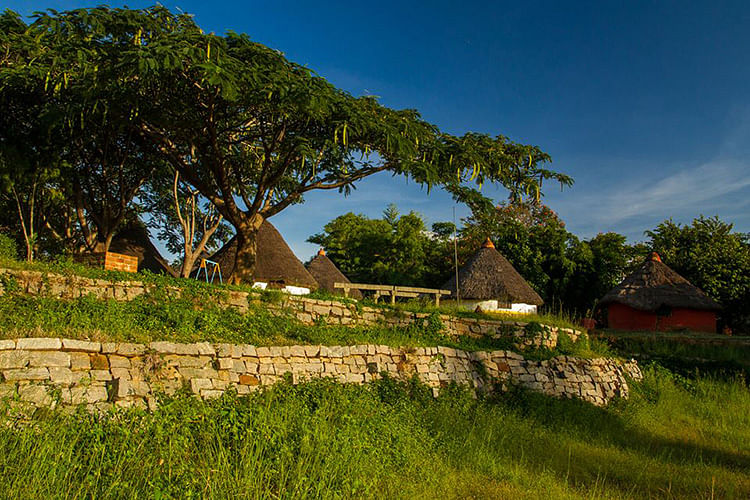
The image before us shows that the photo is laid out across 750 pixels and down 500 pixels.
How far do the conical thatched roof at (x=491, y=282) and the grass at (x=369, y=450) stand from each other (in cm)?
1184

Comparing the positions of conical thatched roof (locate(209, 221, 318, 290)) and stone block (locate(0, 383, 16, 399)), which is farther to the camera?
conical thatched roof (locate(209, 221, 318, 290))

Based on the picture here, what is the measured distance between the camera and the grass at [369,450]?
4.36 metres

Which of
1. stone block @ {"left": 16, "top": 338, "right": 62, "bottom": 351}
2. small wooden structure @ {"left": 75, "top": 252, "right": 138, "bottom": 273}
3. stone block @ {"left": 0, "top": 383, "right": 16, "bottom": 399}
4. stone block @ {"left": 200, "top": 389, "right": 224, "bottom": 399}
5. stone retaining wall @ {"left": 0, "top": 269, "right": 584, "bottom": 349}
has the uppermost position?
small wooden structure @ {"left": 75, "top": 252, "right": 138, "bottom": 273}

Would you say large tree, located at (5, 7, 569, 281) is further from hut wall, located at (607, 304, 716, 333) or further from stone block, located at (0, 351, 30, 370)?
hut wall, located at (607, 304, 716, 333)

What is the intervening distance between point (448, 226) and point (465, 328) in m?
24.5

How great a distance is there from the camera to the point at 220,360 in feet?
23.2

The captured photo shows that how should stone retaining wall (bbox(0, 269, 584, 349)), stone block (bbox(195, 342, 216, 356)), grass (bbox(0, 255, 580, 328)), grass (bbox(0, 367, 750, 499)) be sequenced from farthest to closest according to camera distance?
1. grass (bbox(0, 255, 580, 328))
2. stone retaining wall (bbox(0, 269, 584, 349))
3. stone block (bbox(195, 342, 216, 356))
4. grass (bbox(0, 367, 750, 499))

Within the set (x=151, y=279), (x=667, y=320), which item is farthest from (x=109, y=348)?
(x=667, y=320)

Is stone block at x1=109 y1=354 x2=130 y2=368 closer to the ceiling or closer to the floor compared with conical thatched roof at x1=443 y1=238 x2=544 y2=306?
closer to the floor

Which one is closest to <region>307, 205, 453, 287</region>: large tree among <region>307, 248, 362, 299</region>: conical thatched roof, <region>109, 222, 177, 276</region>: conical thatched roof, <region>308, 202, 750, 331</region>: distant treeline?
<region>308, 202, 750, 331</region>: distant treeline

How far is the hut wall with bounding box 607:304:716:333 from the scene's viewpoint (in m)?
21.9

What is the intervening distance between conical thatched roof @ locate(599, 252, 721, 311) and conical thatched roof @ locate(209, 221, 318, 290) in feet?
45.8

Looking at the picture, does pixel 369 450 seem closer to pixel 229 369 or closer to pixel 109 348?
pixel 229 369

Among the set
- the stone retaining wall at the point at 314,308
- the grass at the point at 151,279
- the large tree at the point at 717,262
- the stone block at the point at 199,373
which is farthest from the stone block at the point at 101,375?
the large tree at the point at 717,262
